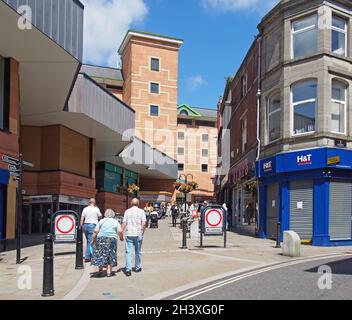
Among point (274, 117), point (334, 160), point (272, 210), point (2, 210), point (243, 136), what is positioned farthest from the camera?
point (243, 136)

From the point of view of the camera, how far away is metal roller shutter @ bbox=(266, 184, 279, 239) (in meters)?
22.5

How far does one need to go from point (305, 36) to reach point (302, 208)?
7531 mm

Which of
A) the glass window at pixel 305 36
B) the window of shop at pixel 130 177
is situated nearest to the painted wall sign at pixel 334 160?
the glass window at pixel 305 36

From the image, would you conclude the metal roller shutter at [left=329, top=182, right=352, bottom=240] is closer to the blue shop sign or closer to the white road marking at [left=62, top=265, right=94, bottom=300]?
the blue shop sign

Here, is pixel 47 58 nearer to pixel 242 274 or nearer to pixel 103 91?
pixel 103 91

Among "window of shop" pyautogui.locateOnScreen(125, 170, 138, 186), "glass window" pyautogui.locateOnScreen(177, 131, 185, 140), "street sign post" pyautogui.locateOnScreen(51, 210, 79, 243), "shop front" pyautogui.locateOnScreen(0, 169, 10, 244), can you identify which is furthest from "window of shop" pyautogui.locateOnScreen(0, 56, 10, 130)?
"glass window" pyautogui.locateOnScreen(177, 131, 185, 140)

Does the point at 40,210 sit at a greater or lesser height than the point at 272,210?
lesser

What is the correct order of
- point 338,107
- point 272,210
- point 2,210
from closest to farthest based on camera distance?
1. point 2,210
2. point 338,107
3. point 272,210

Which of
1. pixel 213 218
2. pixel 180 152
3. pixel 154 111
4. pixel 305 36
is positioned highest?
pixel 154 111

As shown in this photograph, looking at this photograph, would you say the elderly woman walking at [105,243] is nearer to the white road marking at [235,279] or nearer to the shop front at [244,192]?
the white road marking at [235,279]

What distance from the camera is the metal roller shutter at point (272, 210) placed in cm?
2250

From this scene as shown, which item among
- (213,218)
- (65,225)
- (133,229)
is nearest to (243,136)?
(213,218)

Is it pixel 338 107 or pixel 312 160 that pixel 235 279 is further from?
pixel 338 107

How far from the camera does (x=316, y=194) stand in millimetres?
20094
